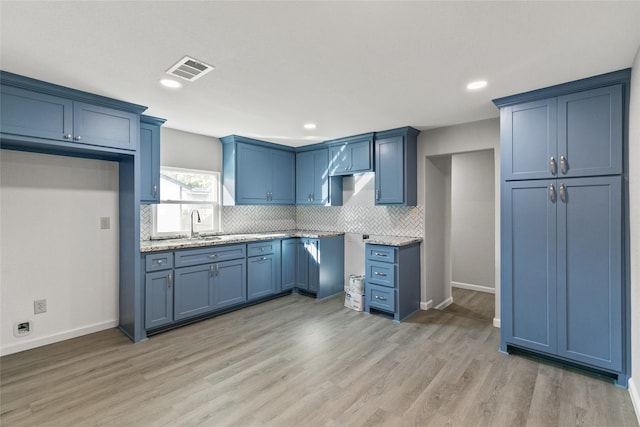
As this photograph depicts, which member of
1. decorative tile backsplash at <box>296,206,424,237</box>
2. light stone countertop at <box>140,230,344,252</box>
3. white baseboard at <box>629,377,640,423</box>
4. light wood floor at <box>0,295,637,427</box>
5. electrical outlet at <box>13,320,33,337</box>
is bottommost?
light wood floor at <box>0,295,637,427</box>

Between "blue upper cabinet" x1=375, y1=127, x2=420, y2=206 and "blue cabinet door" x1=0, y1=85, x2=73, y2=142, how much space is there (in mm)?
3364

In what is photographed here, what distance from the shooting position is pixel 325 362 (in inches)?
106

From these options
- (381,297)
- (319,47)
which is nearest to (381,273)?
(381,297)

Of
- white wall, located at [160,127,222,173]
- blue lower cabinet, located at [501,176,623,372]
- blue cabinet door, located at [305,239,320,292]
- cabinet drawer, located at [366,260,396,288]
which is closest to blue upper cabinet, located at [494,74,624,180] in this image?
blue lower cabinet, located at [501,176,623,372]

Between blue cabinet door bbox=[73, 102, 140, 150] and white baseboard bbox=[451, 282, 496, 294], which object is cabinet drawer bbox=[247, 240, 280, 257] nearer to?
blue cabinet door bbox=[73, 102, 140, 150]

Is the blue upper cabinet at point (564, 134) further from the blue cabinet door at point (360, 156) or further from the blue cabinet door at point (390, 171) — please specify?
the blue cabinet door at point (360, 156)

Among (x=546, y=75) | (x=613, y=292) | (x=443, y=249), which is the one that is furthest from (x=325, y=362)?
(x=546, y=75)

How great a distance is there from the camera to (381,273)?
382 centimetres

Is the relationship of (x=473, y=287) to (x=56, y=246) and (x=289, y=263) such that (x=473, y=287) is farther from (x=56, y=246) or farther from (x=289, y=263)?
(x=56, y=246)

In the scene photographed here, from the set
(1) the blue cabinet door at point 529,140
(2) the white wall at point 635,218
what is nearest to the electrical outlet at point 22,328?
(1) the blue cabinet door at point 529,140

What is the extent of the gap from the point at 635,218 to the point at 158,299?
13.6ft

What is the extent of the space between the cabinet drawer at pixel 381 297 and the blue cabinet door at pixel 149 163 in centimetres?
280

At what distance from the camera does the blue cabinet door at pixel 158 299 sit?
3182 millimetres

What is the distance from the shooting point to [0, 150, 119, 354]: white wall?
2814 mm
